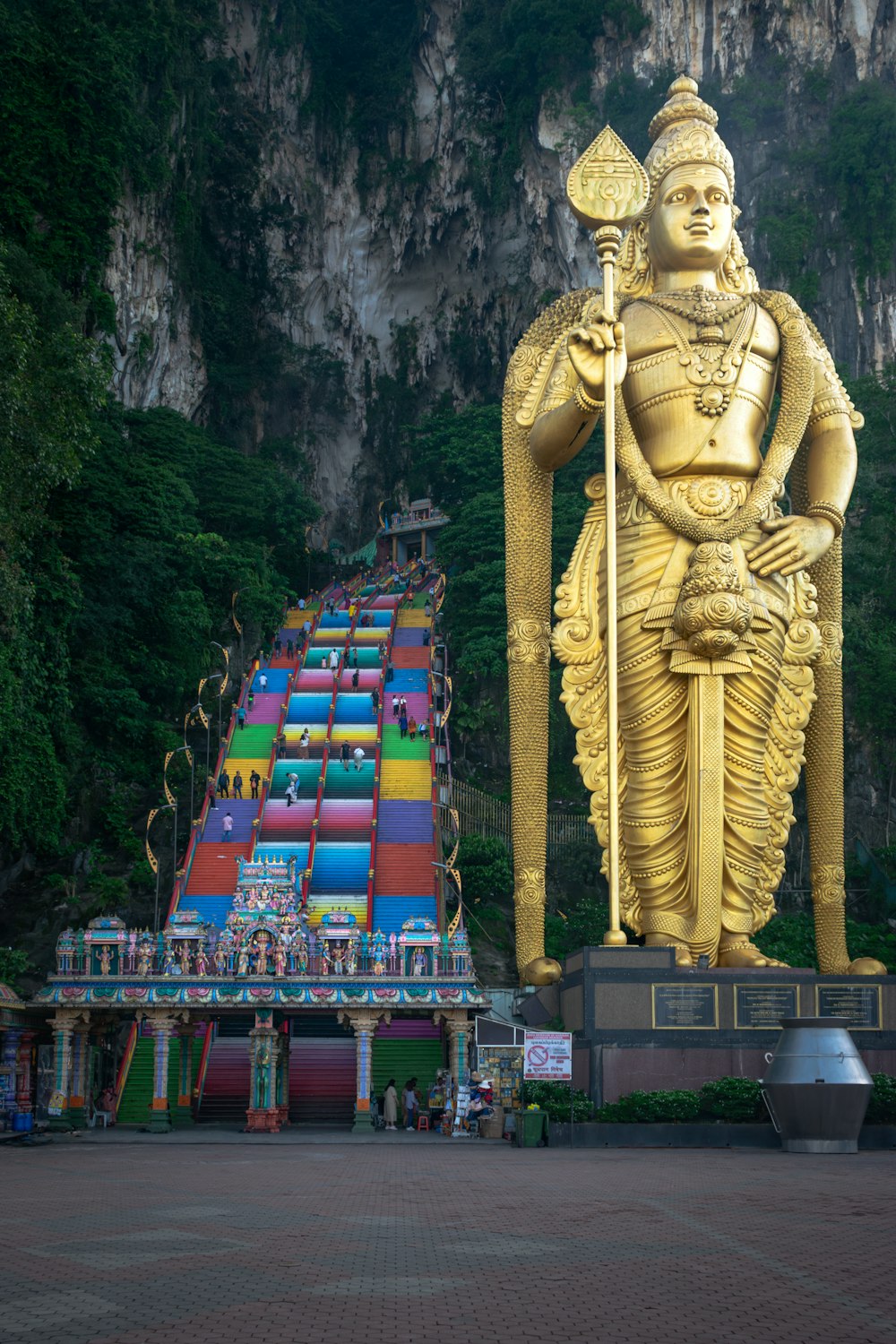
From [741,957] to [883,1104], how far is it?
1881 millimetres

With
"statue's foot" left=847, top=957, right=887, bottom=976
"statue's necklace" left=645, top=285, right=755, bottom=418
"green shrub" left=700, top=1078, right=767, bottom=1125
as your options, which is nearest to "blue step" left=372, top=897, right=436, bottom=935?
"statue's foot" left=847, top=957, right=887, bottom=976

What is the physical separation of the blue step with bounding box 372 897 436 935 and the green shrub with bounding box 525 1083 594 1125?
1005 centimetres

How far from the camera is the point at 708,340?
46.1 feet

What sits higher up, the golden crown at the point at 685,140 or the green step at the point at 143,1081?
the golden crown at the point at 685,140

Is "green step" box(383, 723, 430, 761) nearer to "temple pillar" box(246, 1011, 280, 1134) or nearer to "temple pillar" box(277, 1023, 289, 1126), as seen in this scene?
"temple pillar" box(277, 1023, 289, 1126)

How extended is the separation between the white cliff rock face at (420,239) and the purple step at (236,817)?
17.6 metres

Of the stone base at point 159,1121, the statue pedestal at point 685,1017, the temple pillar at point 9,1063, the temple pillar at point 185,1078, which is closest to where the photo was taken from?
the statue pedestal at point 685,1017

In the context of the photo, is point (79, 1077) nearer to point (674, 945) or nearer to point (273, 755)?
point (674, 945)

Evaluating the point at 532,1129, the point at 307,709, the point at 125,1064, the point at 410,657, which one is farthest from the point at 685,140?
the point at 410,657

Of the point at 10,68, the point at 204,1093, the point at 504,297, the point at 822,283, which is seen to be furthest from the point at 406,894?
the point at 504,297

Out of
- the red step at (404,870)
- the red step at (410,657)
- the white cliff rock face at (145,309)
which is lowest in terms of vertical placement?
the red step at (404,870)

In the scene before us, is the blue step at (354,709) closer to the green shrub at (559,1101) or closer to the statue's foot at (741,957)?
the statue's foot at (741,957)

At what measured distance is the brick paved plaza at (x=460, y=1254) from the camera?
4797 mm

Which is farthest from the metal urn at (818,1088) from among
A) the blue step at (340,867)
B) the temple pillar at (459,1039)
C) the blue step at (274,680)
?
the blue step at (274,680)
